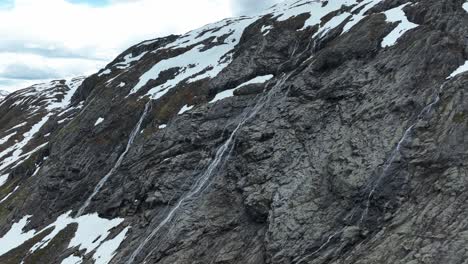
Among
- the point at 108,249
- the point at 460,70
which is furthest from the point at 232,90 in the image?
the point at 460,70

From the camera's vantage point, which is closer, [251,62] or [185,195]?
[185,195]

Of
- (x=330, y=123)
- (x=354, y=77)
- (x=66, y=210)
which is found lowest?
(x=66, y=210)

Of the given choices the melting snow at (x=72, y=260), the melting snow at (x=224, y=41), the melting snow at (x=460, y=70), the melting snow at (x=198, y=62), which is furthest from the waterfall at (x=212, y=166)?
A: the melting snow at (x=198, y=62)

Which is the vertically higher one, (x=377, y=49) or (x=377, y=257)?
(x=377, y=49)

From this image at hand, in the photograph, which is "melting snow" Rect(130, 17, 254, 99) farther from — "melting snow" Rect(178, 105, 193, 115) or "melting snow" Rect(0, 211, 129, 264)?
"melting snow" Rect(0, 211, 129, 264)

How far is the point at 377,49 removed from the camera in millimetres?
44750

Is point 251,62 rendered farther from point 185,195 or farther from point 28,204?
point 28,204

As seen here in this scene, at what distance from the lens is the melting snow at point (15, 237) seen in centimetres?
5941

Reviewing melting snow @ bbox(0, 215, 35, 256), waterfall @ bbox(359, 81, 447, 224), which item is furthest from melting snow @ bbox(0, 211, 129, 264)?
waterfall @ bbox(359, 81, 447, 224)

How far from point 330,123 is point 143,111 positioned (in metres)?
36.2

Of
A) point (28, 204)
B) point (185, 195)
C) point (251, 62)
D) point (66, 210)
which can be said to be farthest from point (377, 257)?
point (28, 204)

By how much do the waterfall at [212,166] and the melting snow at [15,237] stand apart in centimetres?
2536

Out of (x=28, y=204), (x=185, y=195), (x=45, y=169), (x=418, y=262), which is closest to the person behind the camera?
(x=418, y=262)

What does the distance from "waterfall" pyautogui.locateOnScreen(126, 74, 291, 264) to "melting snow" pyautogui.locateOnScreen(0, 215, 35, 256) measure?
83.2 ft
